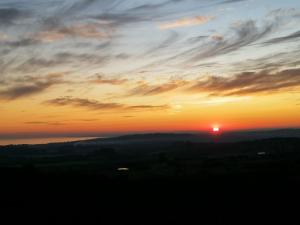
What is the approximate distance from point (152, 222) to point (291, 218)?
Result: 10849mm

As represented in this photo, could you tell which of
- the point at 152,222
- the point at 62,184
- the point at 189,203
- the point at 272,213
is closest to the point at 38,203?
the point at 62,184

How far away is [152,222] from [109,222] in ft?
11.0

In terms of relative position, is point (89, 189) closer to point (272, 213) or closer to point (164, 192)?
point (164, 192)

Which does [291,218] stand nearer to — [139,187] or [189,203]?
[189,203]

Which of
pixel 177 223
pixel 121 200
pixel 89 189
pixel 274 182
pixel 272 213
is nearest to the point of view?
pixel 177 223

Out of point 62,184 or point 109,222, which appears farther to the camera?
point 62,184

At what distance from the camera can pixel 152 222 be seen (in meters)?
34.2

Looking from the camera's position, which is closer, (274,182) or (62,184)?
(62,184)

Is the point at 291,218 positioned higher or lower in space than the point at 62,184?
lower

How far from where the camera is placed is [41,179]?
4594 cm

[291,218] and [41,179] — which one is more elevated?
[41,179]

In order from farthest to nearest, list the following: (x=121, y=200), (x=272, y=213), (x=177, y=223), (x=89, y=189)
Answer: (x=89, y=189), (x=121, y=200), (x=272, y=213), (x=177, y=223)

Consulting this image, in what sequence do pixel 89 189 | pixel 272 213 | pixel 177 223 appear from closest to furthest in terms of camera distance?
1. pixel 177 223
2. pixel 272 213
3. pixel 89 189

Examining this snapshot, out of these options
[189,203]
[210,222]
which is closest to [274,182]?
[189,203]
